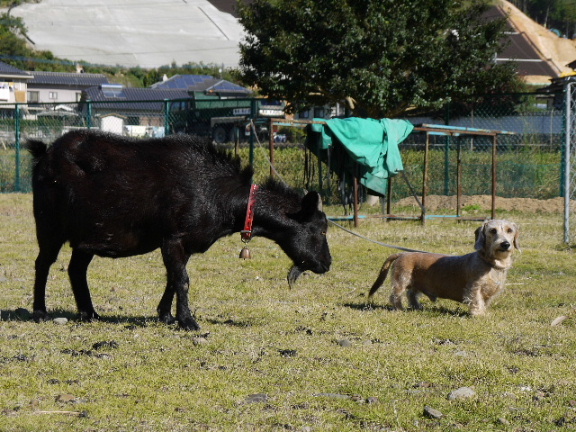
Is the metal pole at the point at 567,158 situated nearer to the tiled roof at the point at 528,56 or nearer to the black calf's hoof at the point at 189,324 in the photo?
the black calf's hoof at the point at 189,324

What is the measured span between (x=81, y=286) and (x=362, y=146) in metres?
8.43

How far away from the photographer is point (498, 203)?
64.7 feet

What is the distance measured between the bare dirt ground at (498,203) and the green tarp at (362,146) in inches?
145

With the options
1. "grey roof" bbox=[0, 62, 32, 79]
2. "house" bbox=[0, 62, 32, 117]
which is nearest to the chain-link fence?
"house" bbox=[0, 62, 32, 117]

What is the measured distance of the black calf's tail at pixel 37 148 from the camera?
7.16 metres

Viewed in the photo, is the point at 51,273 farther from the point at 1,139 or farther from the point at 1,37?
the point at 1,37

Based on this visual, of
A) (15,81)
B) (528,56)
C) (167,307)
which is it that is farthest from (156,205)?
(528,56)

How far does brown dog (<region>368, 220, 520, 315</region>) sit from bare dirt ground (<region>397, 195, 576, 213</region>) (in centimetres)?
1100

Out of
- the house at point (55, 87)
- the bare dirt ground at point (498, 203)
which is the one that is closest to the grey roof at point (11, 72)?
the house at point (55, 87)

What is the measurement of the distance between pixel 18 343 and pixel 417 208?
13.9 meters

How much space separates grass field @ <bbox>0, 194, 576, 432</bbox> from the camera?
4.41 meters

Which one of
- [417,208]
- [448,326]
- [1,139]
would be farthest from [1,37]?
[448,326]

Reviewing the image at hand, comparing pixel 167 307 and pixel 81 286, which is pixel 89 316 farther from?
pixel 167 307

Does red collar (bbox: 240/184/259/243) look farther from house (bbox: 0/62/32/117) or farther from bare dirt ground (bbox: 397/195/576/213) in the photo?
house (bbox: 0/62/32/117)
